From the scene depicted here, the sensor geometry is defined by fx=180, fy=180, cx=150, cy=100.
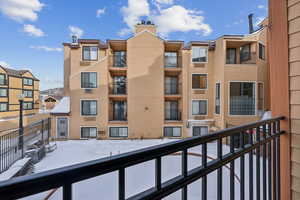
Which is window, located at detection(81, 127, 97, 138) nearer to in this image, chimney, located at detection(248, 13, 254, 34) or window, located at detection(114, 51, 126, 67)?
window, located at detection(114, 51, 126, 67)

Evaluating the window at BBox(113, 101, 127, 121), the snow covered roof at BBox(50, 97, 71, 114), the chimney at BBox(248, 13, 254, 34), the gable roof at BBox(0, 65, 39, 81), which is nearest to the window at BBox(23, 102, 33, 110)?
the gable roof at BBox(0, 65, 39, 81)

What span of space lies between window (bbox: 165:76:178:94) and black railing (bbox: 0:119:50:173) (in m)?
7.71

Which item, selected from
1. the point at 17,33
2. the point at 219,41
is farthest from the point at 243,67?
the point at 17,33

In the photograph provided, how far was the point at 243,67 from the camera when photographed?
414 inches

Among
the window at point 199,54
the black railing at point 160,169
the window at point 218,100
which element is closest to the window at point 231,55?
the window at point 199,54

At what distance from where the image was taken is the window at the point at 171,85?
12891 millimetres

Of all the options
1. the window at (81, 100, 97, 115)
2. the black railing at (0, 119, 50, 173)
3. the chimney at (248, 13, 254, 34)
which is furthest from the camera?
the chimney at (248, 13, 254, 34)

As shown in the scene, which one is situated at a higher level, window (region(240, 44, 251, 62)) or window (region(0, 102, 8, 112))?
window (region(240, 44, 251, 62))

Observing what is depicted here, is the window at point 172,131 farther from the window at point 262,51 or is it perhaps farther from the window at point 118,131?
the window at point 262,51

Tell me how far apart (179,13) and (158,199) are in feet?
54.0

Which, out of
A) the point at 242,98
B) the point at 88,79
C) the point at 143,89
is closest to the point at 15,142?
the point at 88,79

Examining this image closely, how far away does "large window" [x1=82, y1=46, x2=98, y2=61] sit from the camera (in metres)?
12.2

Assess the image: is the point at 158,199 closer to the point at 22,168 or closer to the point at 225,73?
the point at 22,168

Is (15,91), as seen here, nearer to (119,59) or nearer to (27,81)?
(27,81)
